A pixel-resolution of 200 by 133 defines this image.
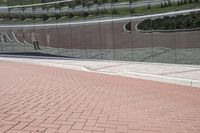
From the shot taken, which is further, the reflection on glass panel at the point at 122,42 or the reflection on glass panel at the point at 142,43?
the reflection on glass panel at the point at 122,42

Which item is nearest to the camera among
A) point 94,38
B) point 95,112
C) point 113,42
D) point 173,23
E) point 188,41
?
point 95,112

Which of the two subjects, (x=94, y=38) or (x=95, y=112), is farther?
(x=94, y=38)

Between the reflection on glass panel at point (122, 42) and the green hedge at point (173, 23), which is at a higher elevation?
the green hedge at point (173, 23)

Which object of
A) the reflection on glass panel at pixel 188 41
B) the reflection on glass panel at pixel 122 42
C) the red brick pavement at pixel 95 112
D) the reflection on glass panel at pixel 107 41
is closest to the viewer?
the red brick pavement at pixel 95 112

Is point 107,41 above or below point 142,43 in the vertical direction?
below

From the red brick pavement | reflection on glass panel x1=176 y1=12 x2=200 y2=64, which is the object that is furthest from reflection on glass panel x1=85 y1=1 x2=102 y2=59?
the red brick pavement

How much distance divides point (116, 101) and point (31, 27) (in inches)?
1184

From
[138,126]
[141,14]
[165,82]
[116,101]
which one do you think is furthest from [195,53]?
[138,126]

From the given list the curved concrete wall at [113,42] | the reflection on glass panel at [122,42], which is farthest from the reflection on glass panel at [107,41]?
the reflection on glass panel at [122,42]

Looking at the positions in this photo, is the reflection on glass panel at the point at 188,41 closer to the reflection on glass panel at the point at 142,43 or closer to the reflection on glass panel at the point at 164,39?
the reflection on glass panel at the point at 164,39

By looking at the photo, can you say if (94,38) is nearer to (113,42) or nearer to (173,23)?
(113,42)

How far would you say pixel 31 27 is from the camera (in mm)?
36906

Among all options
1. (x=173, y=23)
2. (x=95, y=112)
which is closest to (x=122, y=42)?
(x=173, y=23)

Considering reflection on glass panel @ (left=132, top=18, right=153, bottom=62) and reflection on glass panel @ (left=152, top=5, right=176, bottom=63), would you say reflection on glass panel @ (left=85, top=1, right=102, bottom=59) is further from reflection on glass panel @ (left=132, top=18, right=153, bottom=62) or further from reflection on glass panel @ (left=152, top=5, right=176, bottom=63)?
reflection on glass panel @ (left=152, top=5, right=176, bottom=63)
